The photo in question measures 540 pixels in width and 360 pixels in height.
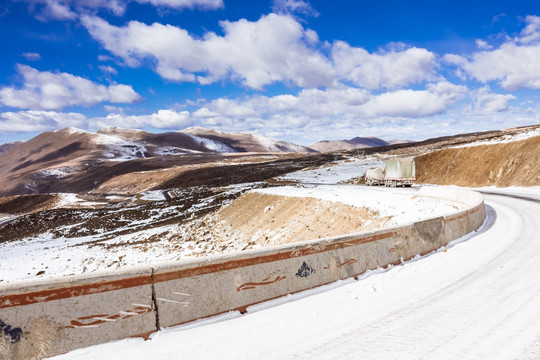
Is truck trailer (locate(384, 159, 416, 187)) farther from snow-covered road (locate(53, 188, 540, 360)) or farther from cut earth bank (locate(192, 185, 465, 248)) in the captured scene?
snow-covered road (locate(53, 188, 540, 360))

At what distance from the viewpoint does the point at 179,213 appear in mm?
35625

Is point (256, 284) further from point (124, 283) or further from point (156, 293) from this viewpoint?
Answer: point (124, 283)

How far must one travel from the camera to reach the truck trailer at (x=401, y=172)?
107ft

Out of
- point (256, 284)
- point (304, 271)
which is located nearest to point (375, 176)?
point (304, 271)

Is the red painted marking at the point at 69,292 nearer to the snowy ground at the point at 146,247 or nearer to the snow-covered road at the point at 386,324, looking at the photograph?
the snow-covered road at the point at 386,324

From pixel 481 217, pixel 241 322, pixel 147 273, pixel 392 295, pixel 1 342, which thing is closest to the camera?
pixel 1 342

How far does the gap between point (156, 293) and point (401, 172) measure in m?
31.7

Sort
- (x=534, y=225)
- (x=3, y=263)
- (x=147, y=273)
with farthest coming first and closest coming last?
1. (x=3, y=263)
2. (x=534, y=225)
3. (x=147, y=273)

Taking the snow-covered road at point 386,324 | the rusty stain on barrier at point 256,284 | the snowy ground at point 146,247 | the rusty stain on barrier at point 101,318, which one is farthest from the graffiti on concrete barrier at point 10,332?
the snowy ground at point 146,247

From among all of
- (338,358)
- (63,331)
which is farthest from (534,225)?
(63,331)

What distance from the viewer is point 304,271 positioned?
6.37 m

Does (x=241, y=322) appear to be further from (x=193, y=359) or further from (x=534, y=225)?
(x=534, y=225)

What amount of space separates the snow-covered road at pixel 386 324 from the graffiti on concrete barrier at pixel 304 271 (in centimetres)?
35

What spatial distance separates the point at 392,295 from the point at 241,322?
2870 mm
